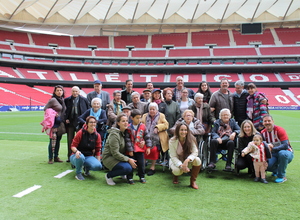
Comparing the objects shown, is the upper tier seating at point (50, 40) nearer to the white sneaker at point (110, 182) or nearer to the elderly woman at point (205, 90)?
the elderly woman at point (205, 90)

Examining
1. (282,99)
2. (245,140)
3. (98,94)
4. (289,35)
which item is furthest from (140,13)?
(245,140)

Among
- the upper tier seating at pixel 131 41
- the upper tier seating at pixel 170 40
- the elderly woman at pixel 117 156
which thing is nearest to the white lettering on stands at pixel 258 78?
the upper tier seating at pixel 170 40

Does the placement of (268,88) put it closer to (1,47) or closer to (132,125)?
(132,125)

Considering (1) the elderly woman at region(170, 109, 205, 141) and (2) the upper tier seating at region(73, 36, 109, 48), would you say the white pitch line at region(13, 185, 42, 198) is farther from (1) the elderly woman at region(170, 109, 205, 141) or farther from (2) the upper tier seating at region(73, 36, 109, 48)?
(2) the upper tier seating at region(73, 36, 109, 48)

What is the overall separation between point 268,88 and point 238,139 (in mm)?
38343

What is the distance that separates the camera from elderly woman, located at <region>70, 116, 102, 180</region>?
13.9 feet

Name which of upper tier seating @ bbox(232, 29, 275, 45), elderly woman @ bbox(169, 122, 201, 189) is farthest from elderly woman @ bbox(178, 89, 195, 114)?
upper tier seating @ bbox(232, 29, 275, 45)

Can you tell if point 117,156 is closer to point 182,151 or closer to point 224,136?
point 182,151

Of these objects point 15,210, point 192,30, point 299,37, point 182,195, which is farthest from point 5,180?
point 299,37

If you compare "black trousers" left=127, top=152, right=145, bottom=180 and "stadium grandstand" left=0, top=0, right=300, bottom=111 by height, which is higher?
"stadium grandstand" left=0, top=0, right=300, bottom=111

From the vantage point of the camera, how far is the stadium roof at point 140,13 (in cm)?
3266

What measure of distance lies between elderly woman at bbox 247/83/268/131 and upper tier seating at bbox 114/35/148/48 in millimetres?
40855

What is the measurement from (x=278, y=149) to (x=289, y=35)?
45656 mm

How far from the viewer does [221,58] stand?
4078cm
